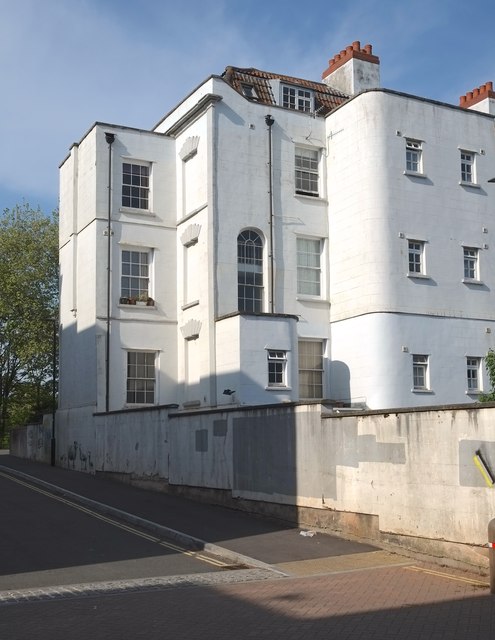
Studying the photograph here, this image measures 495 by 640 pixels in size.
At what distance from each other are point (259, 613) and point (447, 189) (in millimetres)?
21983

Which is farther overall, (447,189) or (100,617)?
(447,189)

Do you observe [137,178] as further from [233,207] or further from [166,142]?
[233,207]

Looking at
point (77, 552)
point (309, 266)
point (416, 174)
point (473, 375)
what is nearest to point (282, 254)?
point (309, 266)

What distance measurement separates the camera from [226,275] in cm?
2766

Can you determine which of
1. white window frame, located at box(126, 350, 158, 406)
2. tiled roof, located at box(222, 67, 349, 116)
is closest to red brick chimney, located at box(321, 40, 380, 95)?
tiled roof, located at box(222, 67, 349, 116)

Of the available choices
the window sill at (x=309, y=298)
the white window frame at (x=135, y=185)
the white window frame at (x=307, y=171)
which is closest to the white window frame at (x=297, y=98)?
the white window frame at (x=307, y=171)

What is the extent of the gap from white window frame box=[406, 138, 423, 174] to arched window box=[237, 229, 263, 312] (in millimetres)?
5866

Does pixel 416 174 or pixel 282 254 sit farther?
pixel 282 254

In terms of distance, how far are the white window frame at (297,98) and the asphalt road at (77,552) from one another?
744 inches

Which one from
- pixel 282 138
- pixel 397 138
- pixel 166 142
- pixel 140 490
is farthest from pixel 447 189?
pixel 140 490

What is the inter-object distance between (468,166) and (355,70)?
23.4ft

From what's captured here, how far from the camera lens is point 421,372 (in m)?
26.8

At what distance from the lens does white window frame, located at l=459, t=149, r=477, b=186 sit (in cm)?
2927

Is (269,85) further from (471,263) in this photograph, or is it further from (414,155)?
(471,263)
